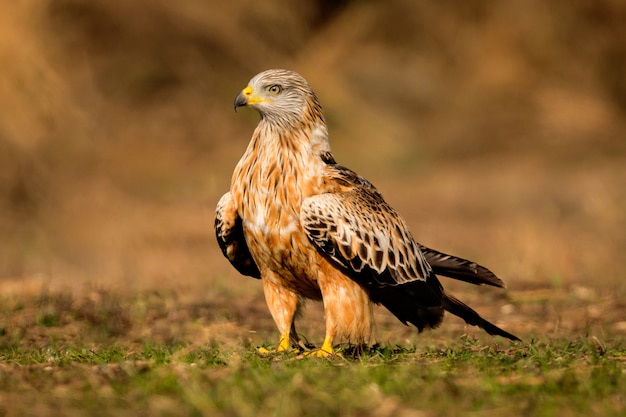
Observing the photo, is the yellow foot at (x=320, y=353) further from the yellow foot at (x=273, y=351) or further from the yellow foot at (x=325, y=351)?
the yellow foot at (x=273, y=351)

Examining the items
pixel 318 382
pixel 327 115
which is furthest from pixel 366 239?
pixel 327 115

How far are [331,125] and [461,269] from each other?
1604 cm

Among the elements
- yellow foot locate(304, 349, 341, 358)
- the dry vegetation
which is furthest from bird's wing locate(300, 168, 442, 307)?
the dry vegetation

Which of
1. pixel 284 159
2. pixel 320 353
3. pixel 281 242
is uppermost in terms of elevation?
pixel 284 159

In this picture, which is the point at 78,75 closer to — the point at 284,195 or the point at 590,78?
the point at 590,78

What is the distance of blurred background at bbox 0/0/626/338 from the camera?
55.6ft

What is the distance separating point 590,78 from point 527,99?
7.30ft

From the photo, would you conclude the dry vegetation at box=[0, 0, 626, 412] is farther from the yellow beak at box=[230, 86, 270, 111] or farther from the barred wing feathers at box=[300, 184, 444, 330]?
the yellow beak at box=[230, 86, 270, 111]

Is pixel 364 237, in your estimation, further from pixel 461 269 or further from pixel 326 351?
pixel 461 269

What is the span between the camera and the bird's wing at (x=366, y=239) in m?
6.20

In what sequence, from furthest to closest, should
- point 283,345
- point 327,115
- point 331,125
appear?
1. point 331,125
2. point 327,115
3. point 283,345

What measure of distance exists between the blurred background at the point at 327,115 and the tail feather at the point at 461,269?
21.9ft

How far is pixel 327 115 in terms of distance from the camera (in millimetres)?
22141

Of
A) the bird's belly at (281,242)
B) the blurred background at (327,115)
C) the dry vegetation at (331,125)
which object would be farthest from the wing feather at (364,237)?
the blurred background at (327,115)
